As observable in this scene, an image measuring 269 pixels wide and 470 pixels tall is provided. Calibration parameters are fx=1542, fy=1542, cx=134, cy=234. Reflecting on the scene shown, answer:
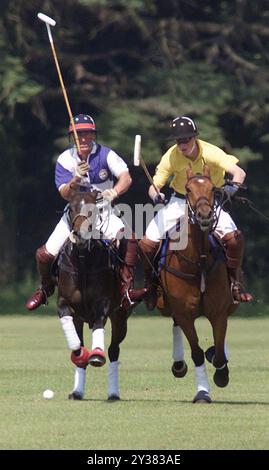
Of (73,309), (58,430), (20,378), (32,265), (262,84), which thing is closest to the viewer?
(58,430)

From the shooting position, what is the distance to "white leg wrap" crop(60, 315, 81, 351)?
13.3m

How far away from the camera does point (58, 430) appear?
36.6 ft

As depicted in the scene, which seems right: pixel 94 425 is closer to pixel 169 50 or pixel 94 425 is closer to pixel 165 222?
pixel 165 222

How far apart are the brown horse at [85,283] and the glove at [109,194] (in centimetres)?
30

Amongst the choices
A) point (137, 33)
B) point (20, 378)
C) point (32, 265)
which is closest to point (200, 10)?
point (137, 33)

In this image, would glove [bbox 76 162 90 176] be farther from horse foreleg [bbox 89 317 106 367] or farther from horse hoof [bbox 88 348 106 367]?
horse hoof [bbox 88 348 106 367]

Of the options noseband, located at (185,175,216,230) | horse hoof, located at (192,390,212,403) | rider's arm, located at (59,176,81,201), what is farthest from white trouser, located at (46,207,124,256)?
horse hoof, located at (192,390,212,403)

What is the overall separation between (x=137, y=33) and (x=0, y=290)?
20.3ft

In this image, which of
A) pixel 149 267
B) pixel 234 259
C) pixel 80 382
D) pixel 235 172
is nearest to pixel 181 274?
pixel 234 259

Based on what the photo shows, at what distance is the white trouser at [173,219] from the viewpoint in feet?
45.0

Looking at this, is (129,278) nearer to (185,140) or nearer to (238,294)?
(238,294)

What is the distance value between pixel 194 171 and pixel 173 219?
466mm

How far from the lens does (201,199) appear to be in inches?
504

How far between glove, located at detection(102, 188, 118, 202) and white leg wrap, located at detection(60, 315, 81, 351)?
1101 millimetres
